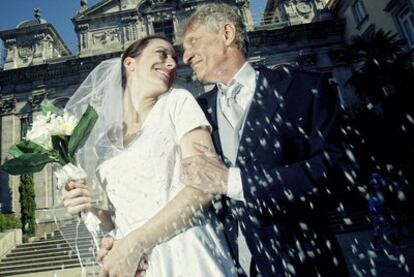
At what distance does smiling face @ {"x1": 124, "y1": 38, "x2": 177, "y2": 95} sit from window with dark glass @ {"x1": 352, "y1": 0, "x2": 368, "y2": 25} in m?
22.7

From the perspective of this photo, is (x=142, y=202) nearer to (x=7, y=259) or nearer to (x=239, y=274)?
(x=239, y=274)

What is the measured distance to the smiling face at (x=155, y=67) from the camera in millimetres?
2445

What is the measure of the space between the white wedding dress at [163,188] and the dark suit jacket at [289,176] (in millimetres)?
240

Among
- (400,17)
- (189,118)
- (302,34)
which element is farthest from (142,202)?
(302,34)

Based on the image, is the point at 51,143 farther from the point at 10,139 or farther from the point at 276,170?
the point at 10,139

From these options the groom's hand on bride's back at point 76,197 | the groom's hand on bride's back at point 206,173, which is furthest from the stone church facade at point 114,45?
the groom's hand on bride's back at point 206,173

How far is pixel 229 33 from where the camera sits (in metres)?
2.81

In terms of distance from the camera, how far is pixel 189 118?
2023mm

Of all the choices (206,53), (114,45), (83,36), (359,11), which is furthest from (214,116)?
(83,36)

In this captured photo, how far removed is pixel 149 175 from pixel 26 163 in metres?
0.91

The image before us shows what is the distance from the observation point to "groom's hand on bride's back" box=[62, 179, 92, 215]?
207 cm

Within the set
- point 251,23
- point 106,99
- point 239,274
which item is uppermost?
point 251,23

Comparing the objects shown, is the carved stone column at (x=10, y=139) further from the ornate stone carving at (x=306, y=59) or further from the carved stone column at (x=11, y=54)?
the ornate stone carving at (x=306, y=59)

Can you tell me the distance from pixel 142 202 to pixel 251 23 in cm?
2462
